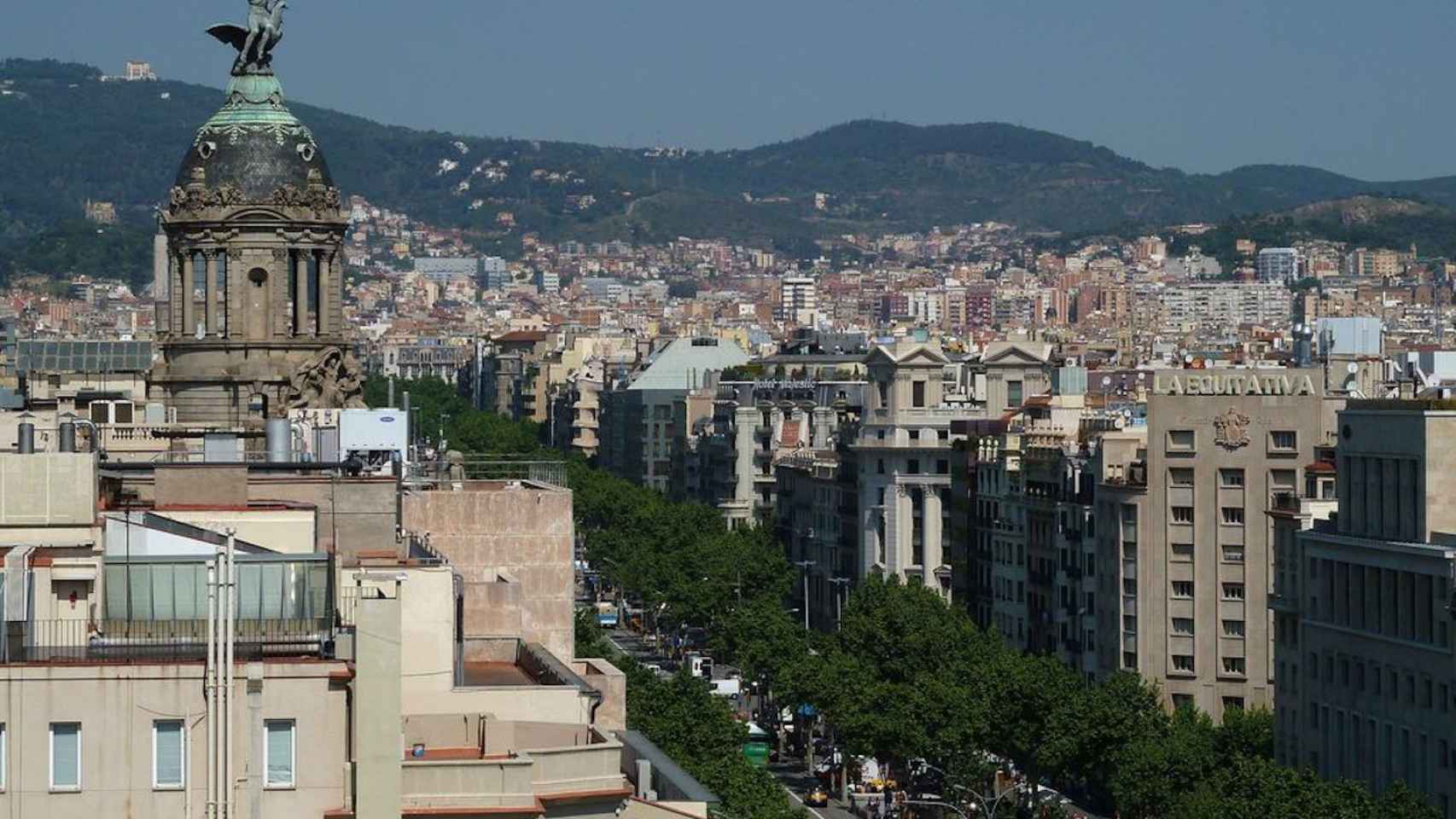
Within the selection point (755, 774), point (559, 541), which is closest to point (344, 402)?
point (755, 774)

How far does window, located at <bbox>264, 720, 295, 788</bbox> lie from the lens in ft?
100

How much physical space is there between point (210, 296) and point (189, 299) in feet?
2.30

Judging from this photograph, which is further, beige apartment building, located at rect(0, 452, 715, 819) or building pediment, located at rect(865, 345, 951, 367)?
building pediment, located at rect(865, 345, 951, 367)

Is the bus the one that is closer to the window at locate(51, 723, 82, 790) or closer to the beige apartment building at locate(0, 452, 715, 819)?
the beige apartment building at locate(0, 452, 715, 819)

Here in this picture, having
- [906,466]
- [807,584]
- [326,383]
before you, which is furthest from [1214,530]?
[807,584]

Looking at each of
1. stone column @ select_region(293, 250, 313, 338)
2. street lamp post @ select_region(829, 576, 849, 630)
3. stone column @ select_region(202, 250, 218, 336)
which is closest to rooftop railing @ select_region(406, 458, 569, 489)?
stone column @ select_region(293, 250, 313, 338)

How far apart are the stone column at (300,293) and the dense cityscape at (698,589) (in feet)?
0.29

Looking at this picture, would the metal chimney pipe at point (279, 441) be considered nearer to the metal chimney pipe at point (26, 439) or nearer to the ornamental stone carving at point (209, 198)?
the metal chimney pipe at point (26, 439)

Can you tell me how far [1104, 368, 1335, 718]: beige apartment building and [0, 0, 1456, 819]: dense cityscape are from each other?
0.13 meters

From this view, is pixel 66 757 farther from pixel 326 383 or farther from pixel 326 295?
pixel 326 295

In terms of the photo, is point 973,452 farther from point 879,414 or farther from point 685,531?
point 685,531

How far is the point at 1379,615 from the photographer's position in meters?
89.8

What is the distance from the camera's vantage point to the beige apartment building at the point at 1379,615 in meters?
85.3

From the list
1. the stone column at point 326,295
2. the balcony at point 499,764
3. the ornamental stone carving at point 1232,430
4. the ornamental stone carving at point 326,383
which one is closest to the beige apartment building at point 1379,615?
the ornamental stone carving at point 1232,430
